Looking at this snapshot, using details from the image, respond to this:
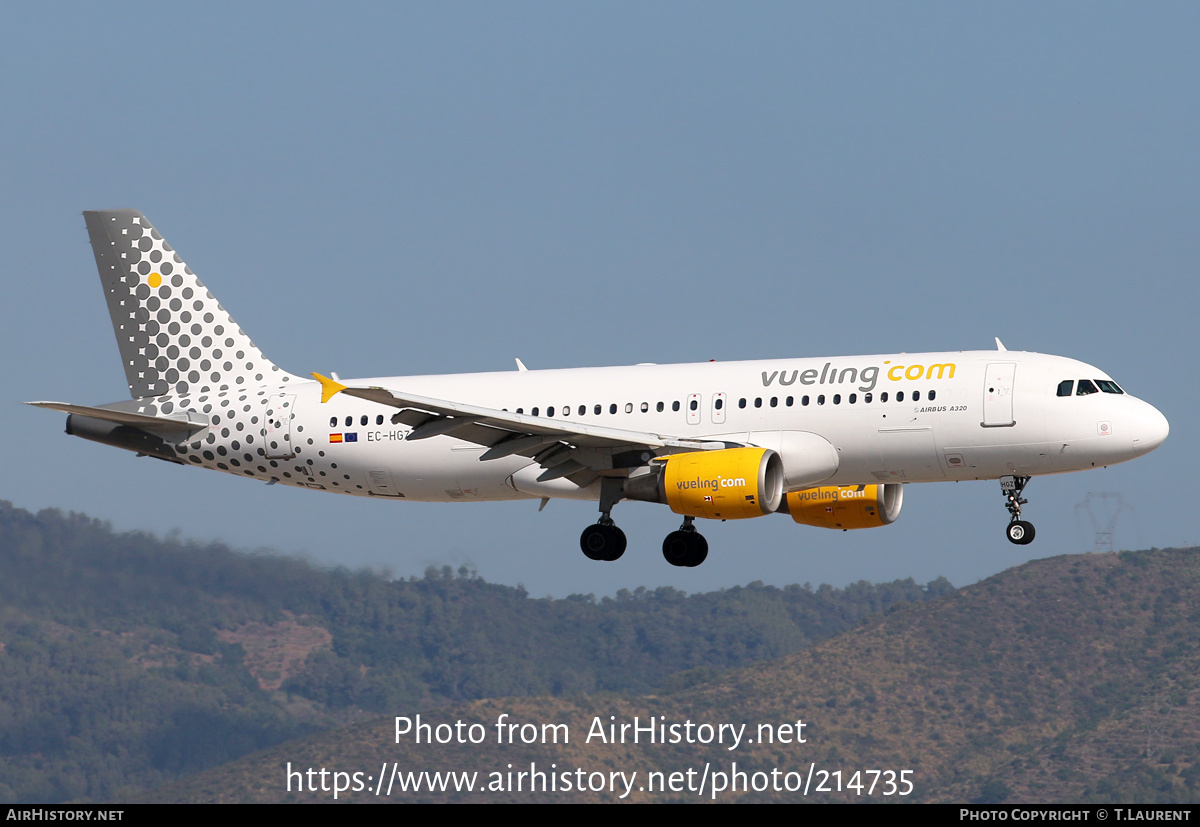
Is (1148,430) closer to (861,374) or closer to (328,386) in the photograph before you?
(861,374)

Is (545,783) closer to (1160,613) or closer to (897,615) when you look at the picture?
(897,615)

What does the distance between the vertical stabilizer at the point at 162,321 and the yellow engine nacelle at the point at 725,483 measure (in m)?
12.6

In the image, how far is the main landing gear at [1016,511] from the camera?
129 ft

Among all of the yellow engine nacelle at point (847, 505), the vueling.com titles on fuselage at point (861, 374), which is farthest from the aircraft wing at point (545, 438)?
the yellow engine nacelle at point (847, 505)

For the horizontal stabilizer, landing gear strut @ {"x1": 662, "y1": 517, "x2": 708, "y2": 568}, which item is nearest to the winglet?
the horizontal stabilizer

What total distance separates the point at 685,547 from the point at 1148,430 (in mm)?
11291

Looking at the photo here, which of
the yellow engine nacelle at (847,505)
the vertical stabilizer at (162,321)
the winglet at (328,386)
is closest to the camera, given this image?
the winglet at (328,386)

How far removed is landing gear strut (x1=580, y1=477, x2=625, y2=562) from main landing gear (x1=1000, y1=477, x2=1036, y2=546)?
30.4ft

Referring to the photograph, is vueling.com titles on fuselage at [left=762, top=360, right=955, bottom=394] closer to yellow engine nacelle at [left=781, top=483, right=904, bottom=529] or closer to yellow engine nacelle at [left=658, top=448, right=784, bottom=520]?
yellow engine nacelle at [left=658, top=448, right=784, bottom=520]

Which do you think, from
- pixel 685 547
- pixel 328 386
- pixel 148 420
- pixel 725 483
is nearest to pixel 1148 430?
pixel 725 483

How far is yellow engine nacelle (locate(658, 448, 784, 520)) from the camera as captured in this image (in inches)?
1475

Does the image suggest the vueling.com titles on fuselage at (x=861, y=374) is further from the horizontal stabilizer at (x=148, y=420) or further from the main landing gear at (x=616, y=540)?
the horizontal stabilizer at (x=148, y=420)
